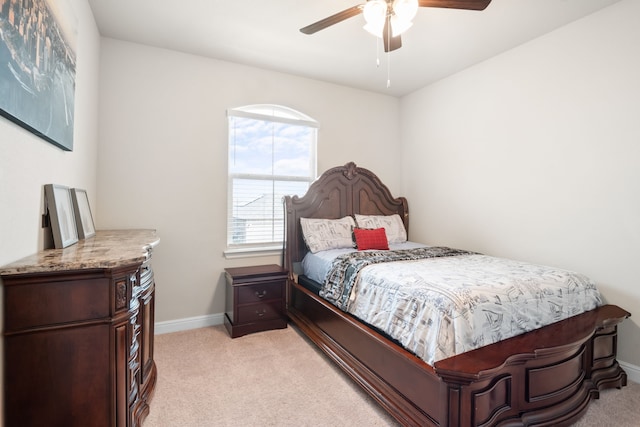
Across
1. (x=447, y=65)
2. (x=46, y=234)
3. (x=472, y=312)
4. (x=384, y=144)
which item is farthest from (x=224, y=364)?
(x=447, y=65)

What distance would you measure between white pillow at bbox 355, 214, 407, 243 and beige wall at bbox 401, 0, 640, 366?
451 mm

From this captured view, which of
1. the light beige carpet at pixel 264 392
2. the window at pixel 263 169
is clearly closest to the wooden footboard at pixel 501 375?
the light beige carpet at pixel 264 392

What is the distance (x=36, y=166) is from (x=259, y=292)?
201 centimetres

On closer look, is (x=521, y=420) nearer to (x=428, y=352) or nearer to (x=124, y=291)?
(x=428, y=352)

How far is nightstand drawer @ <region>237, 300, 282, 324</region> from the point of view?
298 cm

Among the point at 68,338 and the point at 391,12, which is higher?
the point at 391,12

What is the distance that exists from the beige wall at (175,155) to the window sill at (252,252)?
63 mm

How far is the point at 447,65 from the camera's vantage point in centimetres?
340

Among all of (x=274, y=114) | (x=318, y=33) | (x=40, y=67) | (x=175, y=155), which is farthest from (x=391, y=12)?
(x=175, y=155)

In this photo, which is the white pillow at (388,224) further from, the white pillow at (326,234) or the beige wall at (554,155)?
the beige wall at (554,155)

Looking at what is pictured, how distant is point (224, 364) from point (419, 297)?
164 centimetres

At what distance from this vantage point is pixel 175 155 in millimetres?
3082

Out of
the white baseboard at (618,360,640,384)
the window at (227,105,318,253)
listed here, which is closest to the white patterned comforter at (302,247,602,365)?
the white baseboard at (618,360,640,384)

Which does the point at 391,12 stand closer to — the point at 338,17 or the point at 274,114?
the point at 338,17
